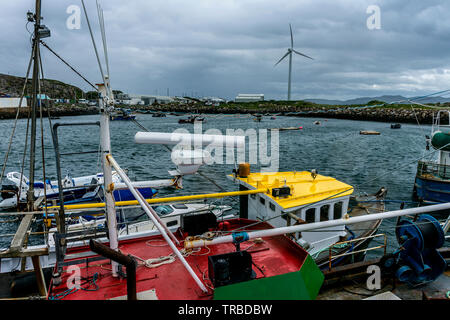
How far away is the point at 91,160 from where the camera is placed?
1908 inches

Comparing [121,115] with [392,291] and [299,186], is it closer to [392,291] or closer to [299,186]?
[299,186]

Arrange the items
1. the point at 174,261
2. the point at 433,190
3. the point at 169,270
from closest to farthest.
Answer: the point at 169,270 → the point at 174,261 → the point at 433,190

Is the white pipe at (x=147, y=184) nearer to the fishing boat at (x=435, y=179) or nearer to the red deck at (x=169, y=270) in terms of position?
the red deck at (x=169, y=270)

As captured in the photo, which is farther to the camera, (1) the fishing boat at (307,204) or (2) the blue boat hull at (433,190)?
(2) the blue boat hull at (433,190)

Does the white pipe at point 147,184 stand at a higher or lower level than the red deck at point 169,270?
higher

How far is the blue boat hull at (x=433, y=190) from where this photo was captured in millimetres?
24522

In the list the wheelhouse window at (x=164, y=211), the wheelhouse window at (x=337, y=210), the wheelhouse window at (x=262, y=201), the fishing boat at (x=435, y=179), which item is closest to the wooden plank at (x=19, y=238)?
the wheelhouse window at (x=262, y=201)

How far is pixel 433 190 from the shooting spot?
2516 centimetres

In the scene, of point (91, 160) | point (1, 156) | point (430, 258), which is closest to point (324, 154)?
point (91, 160)

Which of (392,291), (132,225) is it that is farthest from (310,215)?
(132,225)

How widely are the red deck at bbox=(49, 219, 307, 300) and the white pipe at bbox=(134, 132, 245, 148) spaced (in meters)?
3.16

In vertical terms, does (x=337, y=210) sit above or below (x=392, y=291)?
above

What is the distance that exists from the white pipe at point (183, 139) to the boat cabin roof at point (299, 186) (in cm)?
444

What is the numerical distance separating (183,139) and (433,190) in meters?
26.8
